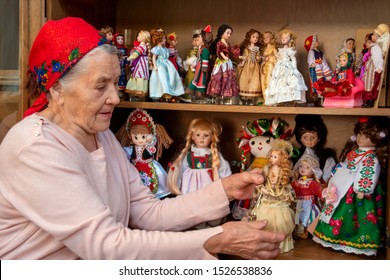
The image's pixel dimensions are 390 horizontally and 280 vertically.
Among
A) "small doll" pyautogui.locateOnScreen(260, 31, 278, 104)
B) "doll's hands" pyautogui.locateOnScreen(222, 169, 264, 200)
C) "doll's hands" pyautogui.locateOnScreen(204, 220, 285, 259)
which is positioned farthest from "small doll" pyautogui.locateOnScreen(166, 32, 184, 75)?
"doll's hands" pyautogui.locateOnScreen(204, 220, 285, 259)

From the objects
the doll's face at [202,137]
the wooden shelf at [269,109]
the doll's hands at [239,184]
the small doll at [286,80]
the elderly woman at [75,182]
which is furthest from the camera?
the doll's face at [202,137]

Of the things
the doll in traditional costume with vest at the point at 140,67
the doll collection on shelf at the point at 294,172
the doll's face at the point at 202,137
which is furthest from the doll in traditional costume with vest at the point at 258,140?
the doll in traditional costume with vest at the point at 140,67

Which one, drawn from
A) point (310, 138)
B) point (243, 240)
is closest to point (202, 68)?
point (310, 138)

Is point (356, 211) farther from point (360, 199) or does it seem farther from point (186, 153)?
point (186, 153)

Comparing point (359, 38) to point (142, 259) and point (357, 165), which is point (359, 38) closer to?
point (357, 165)

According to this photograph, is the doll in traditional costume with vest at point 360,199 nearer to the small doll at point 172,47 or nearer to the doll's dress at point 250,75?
the doll's dress at point 250,75

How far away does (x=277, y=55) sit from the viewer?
1338mm

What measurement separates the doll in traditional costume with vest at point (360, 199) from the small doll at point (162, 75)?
50 centimetres

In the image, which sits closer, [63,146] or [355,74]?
[63,146]

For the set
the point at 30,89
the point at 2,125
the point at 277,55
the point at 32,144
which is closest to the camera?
the point at 32,144

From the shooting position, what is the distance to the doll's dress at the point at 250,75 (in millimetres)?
1353

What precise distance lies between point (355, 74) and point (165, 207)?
2.01ft

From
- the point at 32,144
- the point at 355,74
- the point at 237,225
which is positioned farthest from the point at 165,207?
the point at 355,74
